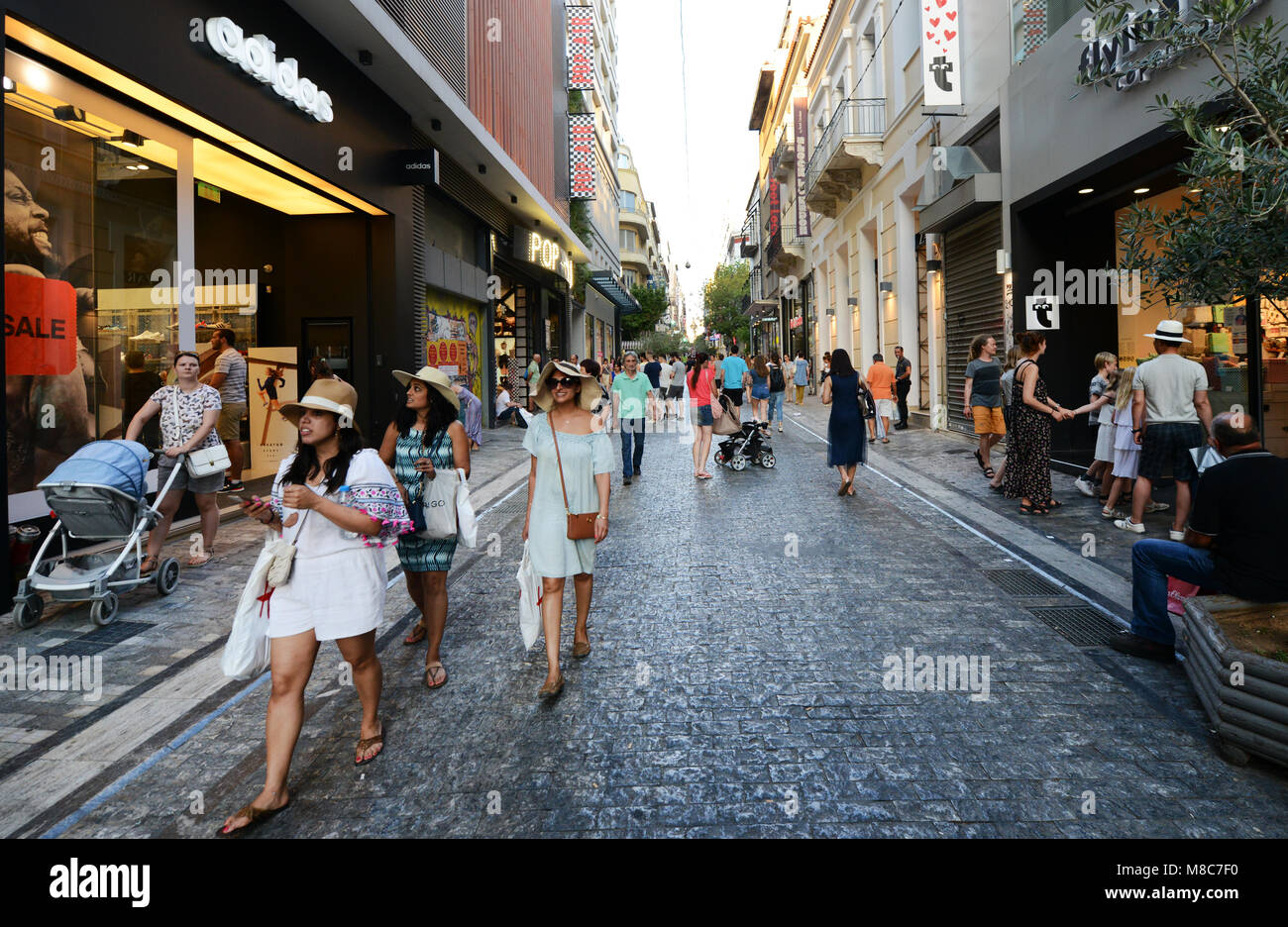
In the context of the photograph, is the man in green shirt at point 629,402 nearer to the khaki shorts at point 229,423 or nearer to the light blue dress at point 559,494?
the khaki shorts at point 229,423

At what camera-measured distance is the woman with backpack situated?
1892 cm

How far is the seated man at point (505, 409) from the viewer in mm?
21406

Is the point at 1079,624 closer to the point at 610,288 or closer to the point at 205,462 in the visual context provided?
the point at 205,462

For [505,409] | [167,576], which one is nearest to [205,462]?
[167,576]

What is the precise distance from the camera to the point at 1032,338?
8.89m

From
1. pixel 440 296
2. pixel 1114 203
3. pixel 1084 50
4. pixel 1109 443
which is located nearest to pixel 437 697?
pixel 1109 443

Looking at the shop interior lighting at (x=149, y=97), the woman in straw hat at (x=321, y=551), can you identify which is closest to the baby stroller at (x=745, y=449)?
the shop interior lighting at (x=149, y=97)

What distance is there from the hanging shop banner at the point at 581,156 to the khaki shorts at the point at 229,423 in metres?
20.3

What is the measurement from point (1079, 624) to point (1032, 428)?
13.3 feet

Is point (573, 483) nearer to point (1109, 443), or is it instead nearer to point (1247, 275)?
point (1247, 275)

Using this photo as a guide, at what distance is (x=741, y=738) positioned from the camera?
12.4ft

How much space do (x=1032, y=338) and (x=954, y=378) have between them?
8.79 metres

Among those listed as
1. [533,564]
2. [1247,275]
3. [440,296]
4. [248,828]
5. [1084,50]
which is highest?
[1084,50]

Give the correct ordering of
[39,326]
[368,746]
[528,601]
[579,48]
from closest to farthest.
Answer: [368,746], [528,601], [39,326], [579,48]
